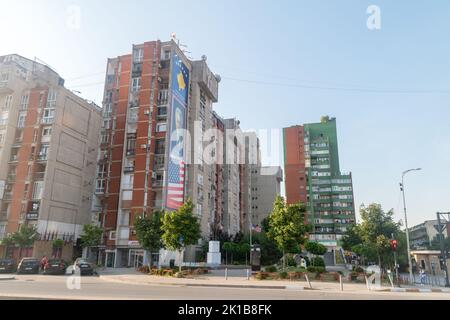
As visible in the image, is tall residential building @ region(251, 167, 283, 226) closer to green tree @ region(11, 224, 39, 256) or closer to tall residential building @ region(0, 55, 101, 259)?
tall residential building @ region(0, 55, 101, 259)

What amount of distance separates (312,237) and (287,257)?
68585 millimetres

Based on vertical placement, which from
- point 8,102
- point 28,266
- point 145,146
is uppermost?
point 8,102

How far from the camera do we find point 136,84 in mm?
55625

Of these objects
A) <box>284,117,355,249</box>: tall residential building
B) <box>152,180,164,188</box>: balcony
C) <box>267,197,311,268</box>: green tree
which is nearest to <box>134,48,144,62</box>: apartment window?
<box>152,180,164,188</box>: balcony

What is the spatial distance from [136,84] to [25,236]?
94.0 feet

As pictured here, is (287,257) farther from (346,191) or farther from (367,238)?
(346,191)

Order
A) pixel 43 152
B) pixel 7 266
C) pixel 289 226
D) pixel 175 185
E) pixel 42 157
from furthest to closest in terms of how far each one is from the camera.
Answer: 1. pixel 175 185
2. pixel 43 152
3. pixel 42 157
4. pixel 7 266
5. pixel 289 226

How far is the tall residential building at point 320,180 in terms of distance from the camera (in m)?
104

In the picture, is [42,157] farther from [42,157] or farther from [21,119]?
[21,119]

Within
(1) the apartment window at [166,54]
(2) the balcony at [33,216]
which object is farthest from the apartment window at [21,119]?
(1) the apartment window at [166,54]

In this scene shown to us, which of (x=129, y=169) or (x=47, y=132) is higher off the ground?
(x=47, y=132)

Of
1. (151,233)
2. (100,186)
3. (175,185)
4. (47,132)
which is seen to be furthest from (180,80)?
(151,233)

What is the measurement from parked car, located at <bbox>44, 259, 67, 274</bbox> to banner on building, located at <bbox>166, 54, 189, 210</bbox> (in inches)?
716
